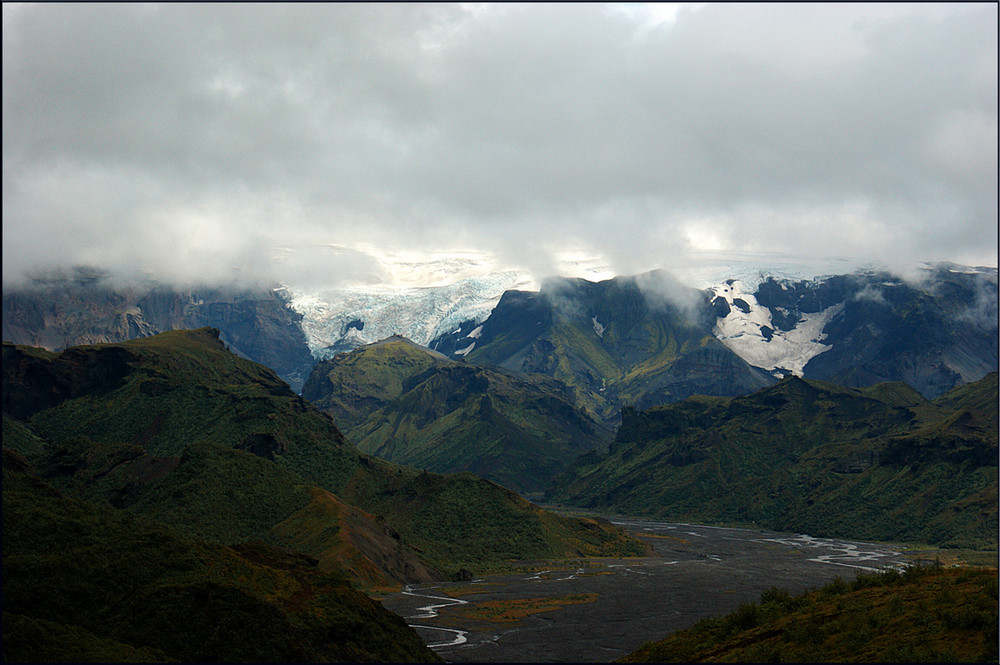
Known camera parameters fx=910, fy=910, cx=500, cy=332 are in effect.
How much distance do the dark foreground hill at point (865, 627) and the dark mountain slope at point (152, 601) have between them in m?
39.4

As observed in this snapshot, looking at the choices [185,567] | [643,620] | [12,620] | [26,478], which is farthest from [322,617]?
[643,620]

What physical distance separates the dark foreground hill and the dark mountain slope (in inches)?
1552

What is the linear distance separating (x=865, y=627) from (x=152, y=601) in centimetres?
7474

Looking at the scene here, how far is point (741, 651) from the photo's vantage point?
80062 millimetres

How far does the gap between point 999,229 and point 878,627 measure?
33801mm

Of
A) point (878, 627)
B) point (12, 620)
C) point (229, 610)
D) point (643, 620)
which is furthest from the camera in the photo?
point (643, 620)

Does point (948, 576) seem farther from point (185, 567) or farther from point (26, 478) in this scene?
point (26, 478)

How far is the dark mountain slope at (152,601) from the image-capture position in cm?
9569

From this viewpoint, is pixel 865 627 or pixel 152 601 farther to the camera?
pixel 152 601

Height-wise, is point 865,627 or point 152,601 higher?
point 865,627

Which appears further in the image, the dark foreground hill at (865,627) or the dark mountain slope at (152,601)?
the dark mountain slope at (152,601)

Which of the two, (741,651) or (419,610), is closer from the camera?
(741,651)

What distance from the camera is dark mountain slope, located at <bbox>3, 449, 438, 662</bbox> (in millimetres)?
95688

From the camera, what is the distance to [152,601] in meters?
102
